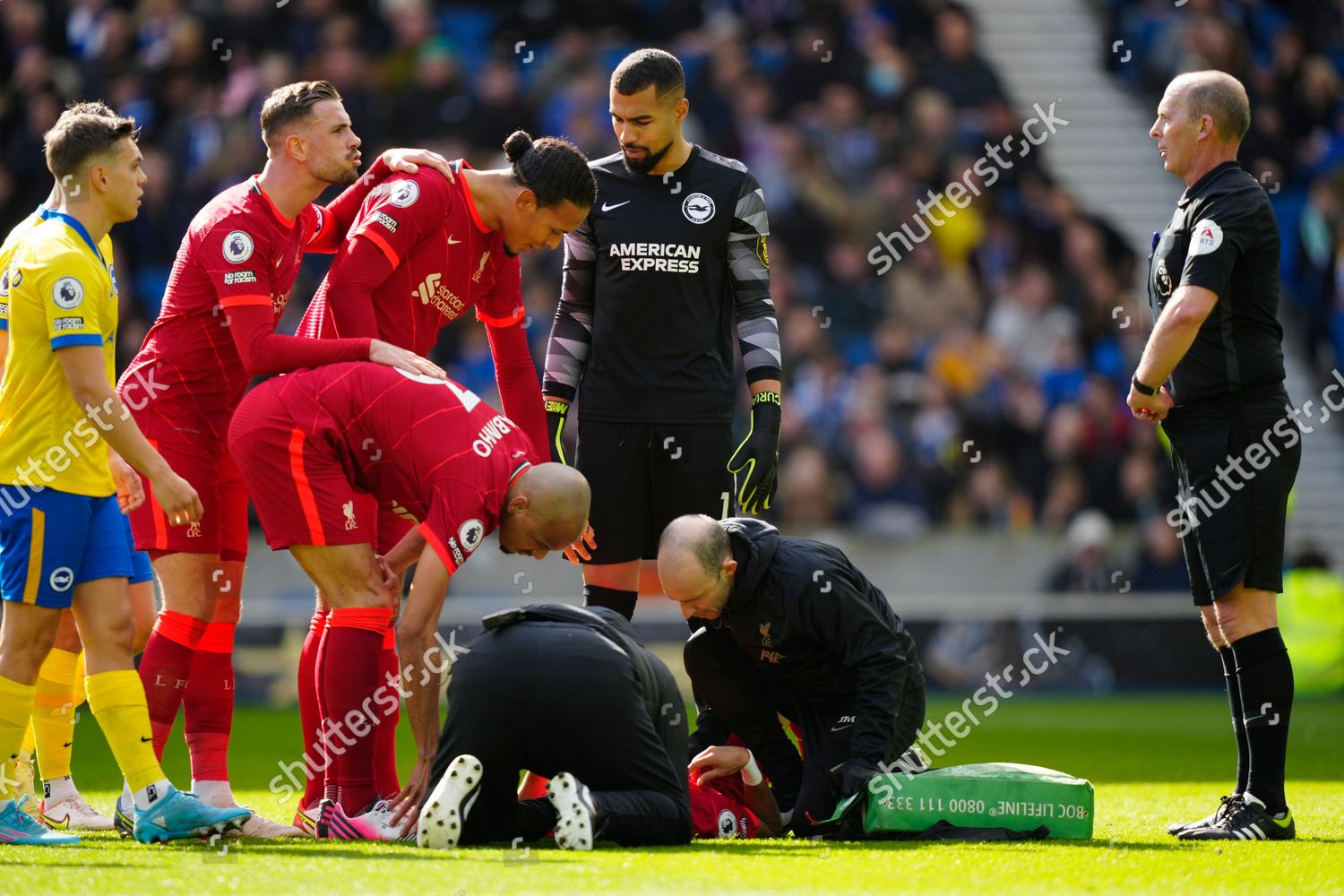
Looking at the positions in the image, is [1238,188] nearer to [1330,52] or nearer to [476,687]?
[476,687]

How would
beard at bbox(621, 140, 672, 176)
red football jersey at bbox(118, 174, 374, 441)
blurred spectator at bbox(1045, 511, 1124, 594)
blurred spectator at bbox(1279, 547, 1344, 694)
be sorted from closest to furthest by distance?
red football jersey at bbox(118, 174, 374, 441) < beard at bbox(621, 140, 672, 176) < blurred spectator at bbox(1279, 547, 1344, 694) < blurred spectator at bbox(1045, 511, 1124, 594)

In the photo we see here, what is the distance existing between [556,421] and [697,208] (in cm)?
106

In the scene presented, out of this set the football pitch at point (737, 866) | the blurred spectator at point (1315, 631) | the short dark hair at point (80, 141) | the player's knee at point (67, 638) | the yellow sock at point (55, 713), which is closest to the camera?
the football pitch at point (737, 866)

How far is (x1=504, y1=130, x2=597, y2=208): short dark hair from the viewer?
18.3 feet

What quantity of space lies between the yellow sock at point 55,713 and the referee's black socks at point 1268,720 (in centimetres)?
423

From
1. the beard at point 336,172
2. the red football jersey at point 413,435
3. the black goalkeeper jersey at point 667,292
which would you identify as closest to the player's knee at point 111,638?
the red football jersey at point 413,435

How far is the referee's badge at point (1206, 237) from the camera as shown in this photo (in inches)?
215

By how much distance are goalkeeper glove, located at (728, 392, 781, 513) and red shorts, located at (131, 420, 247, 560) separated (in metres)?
1.92

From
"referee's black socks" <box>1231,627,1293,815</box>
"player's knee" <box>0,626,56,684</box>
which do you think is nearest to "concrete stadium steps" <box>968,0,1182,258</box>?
"referee's black socks" <box>1231,627,1293,815</box>

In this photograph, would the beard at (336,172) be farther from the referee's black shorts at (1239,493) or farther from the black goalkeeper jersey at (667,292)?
the referee's black shorts at (1239,493)

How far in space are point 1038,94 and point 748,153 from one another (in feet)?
12.3

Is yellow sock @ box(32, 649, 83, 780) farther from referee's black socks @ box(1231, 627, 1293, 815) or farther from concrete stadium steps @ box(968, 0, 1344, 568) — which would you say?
concrete stadium steps @ box(968, 0, 1344, 568)

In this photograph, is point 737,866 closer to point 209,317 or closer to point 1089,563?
point 209,317

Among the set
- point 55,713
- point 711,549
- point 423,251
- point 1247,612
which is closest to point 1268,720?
point 1247,612
